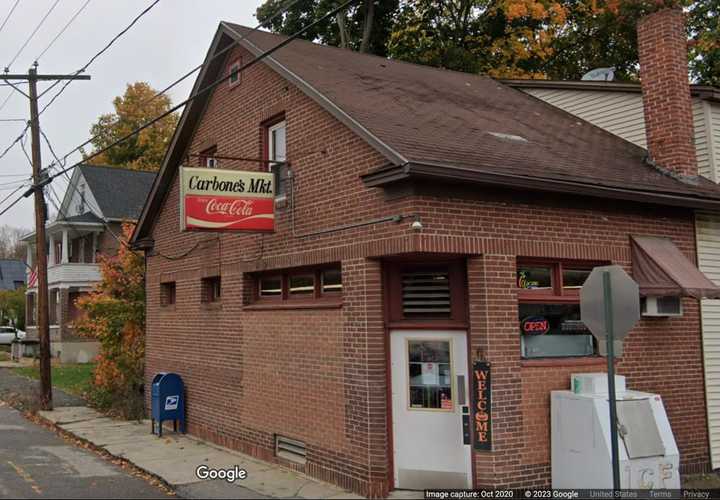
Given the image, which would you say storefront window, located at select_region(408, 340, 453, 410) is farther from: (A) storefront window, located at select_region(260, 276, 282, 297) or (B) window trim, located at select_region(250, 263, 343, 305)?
(A) storefront window, located at select_region(260, 276, 282, 297)

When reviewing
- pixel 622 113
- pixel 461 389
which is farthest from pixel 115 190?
pixel 461 389

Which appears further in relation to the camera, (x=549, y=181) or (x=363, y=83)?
(x=363, y=83)

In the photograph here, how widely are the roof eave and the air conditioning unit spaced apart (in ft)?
4.61

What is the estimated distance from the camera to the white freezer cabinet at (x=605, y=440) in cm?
809

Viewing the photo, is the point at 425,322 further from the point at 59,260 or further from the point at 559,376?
the point at 59,260

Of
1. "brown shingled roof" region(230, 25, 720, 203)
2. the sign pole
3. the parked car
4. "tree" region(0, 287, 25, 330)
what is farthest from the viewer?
"tree" region(0, 287, 25, 330)

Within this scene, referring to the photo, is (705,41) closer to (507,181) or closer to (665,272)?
(665,272)

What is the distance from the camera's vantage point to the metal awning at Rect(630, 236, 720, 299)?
32.2ft

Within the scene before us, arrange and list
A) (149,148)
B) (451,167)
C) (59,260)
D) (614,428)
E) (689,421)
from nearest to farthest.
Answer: (614,428) → (451,167) → (689,421) → (59,260) → (149,148)

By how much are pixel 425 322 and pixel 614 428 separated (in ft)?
9.71

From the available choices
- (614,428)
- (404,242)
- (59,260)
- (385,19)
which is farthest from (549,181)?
(59,260)

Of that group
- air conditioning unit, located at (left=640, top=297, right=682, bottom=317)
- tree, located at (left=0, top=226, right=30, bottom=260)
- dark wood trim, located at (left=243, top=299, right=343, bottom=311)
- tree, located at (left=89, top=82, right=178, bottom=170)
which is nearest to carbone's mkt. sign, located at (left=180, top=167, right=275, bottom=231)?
dark wood trim, located at (left=243, top=299, right=343, bottom=311)

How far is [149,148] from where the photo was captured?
47000 millimetres

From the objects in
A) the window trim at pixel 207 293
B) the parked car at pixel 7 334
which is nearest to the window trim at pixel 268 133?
the window trim at pixel 207 293
